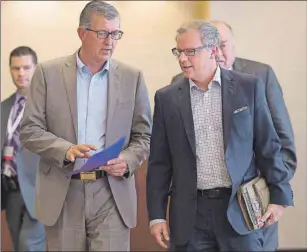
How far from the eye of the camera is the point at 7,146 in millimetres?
3260

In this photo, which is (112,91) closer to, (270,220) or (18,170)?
(270,220)

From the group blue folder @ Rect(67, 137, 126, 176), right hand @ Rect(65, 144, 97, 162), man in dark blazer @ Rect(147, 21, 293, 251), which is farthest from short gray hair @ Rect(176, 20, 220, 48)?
right hand @ Rect(65, 144, 97, 162)

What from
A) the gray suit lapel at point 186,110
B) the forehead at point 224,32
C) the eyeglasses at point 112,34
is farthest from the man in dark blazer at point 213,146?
the forehead at point 224,32

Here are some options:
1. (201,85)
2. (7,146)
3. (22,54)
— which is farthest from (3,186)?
(201,85)

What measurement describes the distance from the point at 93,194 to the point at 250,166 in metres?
0.72

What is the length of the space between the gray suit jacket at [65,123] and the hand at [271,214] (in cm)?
62

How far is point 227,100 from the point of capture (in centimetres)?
196

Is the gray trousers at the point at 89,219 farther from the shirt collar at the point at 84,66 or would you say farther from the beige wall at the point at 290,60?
the beige wall at the point at 290,60

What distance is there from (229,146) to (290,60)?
569 millimetres

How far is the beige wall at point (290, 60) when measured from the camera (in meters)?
2.04

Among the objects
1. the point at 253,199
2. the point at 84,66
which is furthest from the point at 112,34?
the point at 253,199

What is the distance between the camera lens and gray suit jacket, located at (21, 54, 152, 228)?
229 centimetres

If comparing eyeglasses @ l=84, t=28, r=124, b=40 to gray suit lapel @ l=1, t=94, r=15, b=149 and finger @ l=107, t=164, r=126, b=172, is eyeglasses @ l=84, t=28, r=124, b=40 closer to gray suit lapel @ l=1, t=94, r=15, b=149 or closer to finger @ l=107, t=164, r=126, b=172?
finger @ l=107, t=164, r=126, b=172

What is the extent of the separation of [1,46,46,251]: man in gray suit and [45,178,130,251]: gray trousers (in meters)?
0.95
